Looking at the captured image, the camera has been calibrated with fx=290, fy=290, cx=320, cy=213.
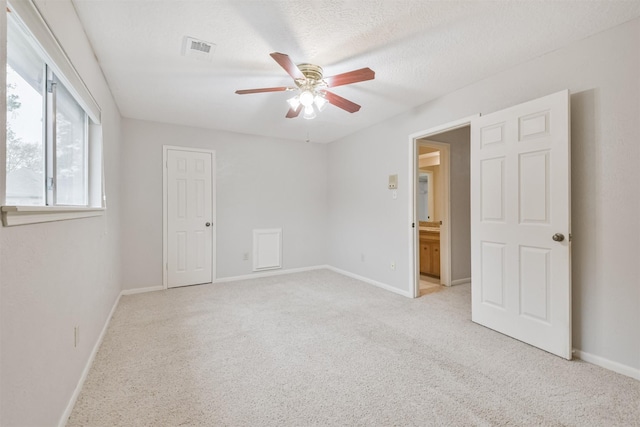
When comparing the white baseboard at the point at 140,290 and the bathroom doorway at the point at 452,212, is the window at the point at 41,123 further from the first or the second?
the bathroom doorway at the point at 452,212

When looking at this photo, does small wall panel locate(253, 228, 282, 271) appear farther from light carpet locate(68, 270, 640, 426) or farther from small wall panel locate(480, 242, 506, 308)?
small wall panel locate(480, 242, 506, 308)

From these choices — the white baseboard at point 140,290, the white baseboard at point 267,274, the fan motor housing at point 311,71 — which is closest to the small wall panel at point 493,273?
the fan motor housing at point 311,71

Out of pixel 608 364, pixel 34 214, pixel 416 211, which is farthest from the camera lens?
pixel 416 211

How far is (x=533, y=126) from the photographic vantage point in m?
2.42

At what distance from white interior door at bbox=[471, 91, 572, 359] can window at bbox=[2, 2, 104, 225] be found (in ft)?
10.5

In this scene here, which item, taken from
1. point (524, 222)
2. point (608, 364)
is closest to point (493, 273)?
point (524, 222)

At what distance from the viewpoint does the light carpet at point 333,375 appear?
1.63m

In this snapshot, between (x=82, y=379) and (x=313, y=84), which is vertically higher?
(x=313, y=84)

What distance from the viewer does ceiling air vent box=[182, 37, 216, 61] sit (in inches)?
86.8

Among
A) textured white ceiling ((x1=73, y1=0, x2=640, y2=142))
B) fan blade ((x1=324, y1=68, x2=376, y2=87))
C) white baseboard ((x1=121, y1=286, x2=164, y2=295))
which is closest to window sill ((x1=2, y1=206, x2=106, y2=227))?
textured white ceiling ((x1=73, y1=0, x2=640, y2=142))

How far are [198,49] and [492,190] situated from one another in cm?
285

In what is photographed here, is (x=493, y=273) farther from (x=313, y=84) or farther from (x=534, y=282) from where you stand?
(x=313, y=84)

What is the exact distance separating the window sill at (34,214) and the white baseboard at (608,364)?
138 inches

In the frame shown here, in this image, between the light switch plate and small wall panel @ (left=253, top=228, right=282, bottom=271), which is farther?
small wall panel @ (left=253, top=228, right=282, bottom=271)
